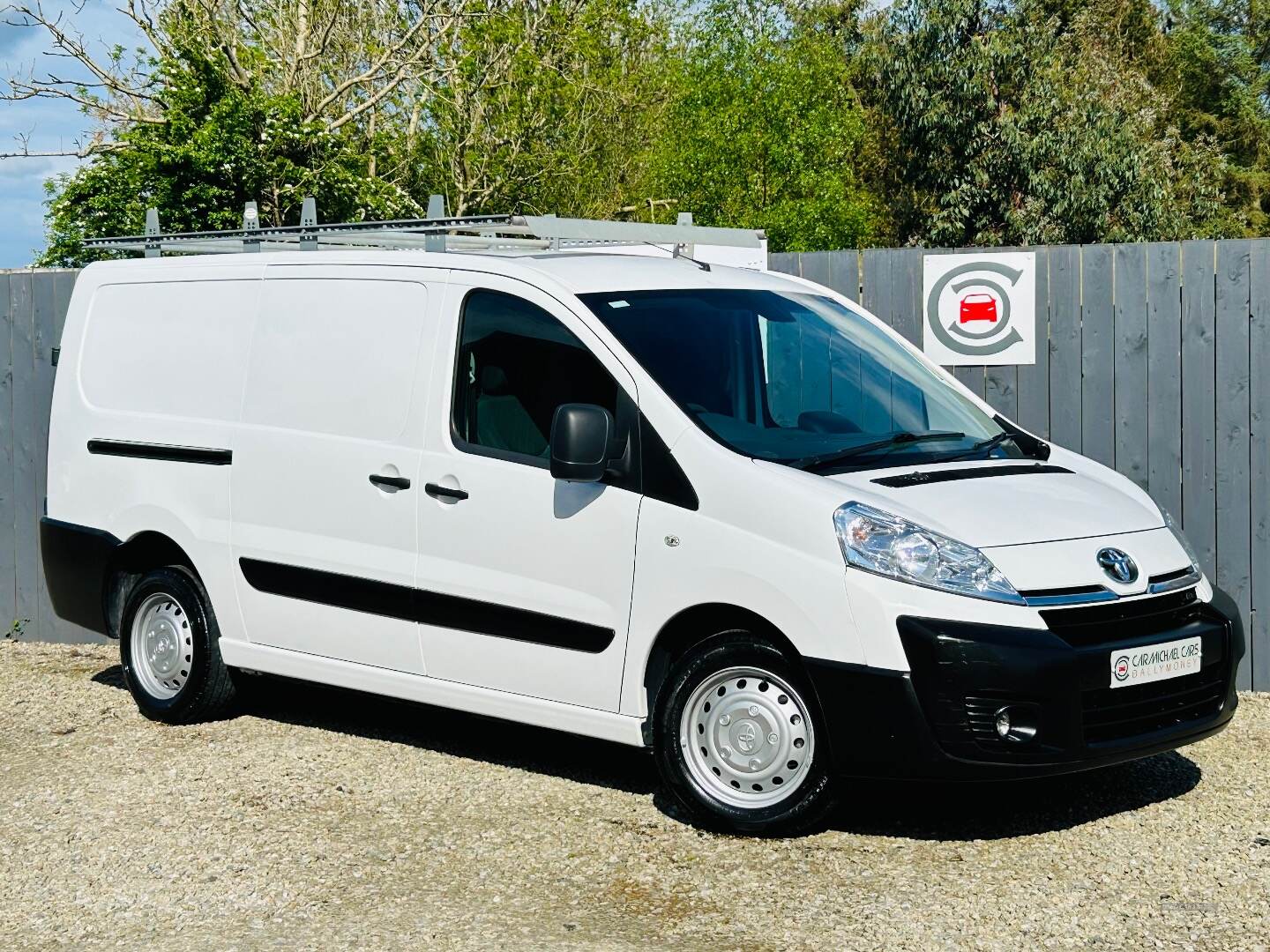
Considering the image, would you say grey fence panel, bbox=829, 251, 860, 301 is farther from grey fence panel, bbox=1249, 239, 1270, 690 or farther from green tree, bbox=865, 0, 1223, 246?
green tree, bbox=865, 0, 1223, 246

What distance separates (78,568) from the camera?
777cm

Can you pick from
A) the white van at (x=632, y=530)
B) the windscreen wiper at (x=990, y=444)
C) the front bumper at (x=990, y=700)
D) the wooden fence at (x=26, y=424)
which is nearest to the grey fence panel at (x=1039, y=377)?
the white van at (x=632, y=530)

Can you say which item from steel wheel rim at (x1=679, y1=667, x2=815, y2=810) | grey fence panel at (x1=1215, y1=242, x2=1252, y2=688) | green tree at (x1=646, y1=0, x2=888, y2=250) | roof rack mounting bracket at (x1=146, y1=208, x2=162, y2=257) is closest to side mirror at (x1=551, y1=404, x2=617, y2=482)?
steel wheel rim at (x1=679, y1=667, x2=815, y2=810)

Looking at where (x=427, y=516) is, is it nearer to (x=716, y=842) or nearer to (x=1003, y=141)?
(x=716, y=842)

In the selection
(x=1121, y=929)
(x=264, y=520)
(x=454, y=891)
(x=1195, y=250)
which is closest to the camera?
(x=1121, y=929)

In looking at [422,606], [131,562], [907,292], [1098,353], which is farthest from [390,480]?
[1098,353]

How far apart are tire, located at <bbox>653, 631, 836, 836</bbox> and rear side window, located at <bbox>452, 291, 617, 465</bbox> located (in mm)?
1044

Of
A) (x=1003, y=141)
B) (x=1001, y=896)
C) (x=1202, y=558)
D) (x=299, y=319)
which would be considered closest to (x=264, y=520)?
(x=299, y=319)

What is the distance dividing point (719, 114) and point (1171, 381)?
23487mm

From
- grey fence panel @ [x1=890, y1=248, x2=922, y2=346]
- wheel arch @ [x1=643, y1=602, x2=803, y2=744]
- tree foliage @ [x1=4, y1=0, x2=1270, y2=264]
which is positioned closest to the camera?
wheel arch @ [x1=643, y1=602, x2=803, y2=744]

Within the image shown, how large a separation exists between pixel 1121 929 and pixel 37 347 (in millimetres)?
7449

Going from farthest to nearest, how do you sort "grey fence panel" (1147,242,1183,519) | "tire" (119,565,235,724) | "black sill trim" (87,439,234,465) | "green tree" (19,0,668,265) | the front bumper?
"green tree" (19,0,668,265) → "grey fence panel" (1147,242,1183,519) → "tire" (119,565,235,724) → "black sill trim" (87,439,234,465) → the front bumper

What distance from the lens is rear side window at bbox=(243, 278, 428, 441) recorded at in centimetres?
644

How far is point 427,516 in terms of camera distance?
623 cm
